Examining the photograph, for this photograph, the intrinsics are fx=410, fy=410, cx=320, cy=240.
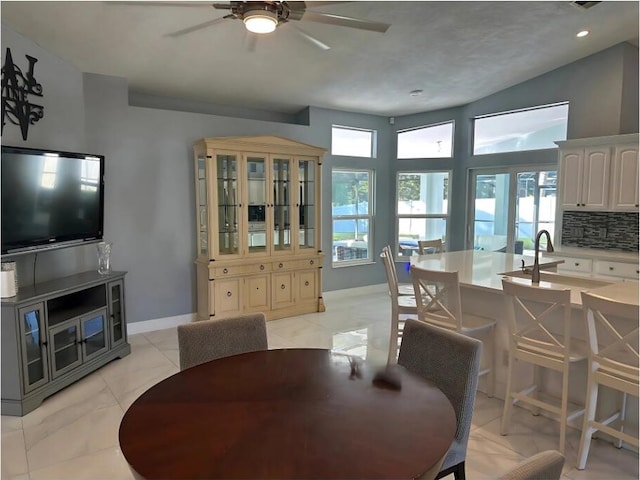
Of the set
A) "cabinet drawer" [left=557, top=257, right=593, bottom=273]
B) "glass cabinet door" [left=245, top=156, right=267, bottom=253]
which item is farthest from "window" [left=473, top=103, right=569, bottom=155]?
"glass cabinet door" [left=245, top=156, right=267, bottom=253]

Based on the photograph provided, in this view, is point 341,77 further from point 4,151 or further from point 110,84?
point 4,151

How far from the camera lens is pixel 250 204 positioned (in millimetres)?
4973

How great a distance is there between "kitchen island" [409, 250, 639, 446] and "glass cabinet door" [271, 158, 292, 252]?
→ 1865 mm

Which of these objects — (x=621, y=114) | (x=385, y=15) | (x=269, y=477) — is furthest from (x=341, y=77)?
(x=269, y=477)

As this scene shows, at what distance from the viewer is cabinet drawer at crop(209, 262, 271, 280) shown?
4.72 meters

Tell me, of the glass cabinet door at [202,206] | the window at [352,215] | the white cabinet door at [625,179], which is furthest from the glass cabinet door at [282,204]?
the white cabinet door at [625,179]

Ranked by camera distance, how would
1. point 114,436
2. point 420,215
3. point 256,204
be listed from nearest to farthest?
point 114,436 < point 256,204 < point 420,215

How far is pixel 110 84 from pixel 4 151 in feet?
5.66

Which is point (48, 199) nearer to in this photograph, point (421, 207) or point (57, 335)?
point (57, 335)

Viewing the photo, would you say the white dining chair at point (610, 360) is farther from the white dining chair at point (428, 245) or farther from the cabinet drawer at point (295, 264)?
the cabinet drawer at point (295, 264)

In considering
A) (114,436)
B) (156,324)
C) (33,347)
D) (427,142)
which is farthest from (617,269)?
(33,347)

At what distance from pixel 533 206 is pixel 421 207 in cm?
177

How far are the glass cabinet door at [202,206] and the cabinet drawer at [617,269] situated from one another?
14.6ft

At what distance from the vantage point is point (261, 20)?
2.19m
